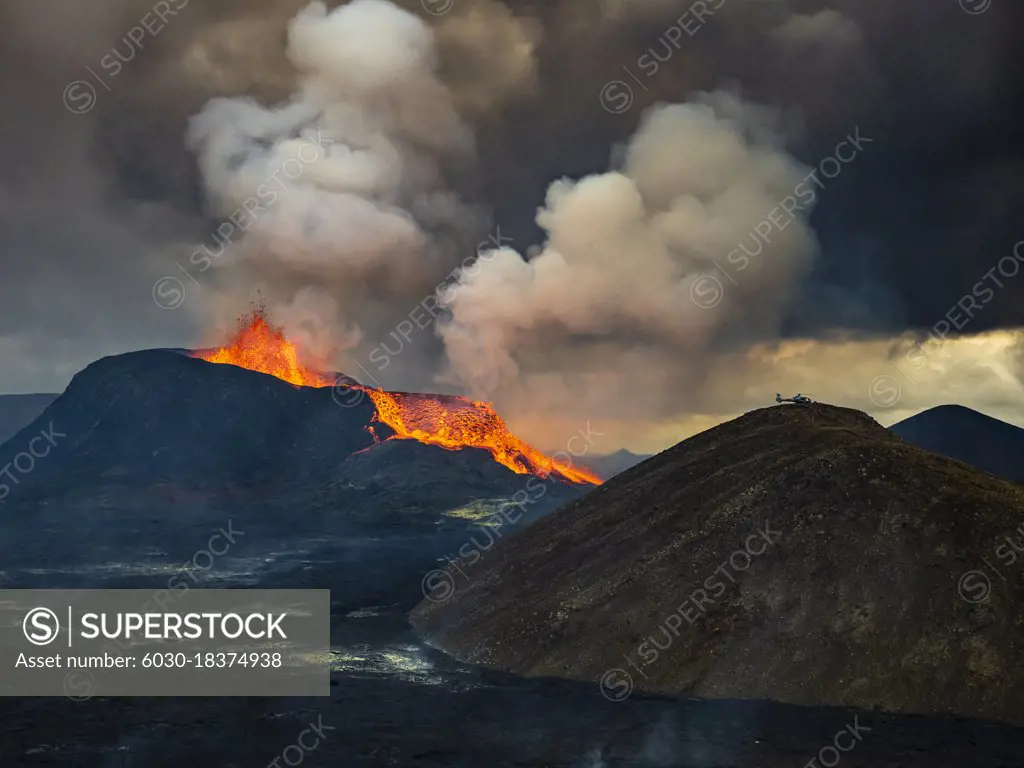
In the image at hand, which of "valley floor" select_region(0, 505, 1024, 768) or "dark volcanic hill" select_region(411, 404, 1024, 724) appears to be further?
"dark volcanic hill" select_region(411, 404, 1024, 724)

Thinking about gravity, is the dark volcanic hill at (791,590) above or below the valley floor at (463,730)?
above

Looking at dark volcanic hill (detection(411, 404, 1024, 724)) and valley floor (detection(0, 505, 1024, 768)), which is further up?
dark volcanic hill (detection(411, 404, 1024, 724))

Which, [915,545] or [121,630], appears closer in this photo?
[915,545]

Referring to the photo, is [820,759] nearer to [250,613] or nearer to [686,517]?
[686,517]

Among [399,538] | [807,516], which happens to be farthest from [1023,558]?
[399,538]

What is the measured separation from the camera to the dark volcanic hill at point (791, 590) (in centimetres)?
3431

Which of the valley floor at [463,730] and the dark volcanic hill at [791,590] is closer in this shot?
the valley floor at [463,730]

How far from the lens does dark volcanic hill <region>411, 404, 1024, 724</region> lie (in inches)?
1351

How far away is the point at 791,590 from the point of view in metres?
38.2

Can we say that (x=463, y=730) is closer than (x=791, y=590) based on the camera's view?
Yes

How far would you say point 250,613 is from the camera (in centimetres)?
6253

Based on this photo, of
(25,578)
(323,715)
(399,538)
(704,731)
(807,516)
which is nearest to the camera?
(704,731)

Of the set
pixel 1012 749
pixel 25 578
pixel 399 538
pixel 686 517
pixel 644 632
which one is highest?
pixel 399 538

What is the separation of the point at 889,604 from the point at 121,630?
44.7 metres
